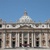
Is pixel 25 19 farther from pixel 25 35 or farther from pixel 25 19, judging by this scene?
pixel 25 35

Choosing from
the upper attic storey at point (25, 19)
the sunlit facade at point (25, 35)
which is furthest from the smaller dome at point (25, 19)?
the sunlit facade at point (25, 35)

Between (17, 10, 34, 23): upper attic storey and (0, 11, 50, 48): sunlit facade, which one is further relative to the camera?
(17, 10, 34, 23): upper attic storey

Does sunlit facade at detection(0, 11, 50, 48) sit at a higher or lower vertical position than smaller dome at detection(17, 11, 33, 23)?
lower

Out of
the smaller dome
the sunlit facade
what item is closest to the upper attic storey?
the smaller dome

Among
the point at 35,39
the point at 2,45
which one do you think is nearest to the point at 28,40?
the point at 35,39

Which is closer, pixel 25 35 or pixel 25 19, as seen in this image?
pixel 25 35

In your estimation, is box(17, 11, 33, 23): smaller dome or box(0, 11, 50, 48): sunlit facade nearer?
box(0, 11, 50, 48): sunlit facade

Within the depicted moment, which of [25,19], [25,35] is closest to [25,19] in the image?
[25,19]

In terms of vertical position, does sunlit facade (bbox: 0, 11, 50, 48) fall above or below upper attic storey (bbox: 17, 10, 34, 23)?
below

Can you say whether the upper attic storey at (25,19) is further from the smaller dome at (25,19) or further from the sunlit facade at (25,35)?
the sunlit facade at (25,35)

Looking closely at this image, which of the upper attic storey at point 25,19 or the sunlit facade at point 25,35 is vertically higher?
the upper attic storey at point 25,19

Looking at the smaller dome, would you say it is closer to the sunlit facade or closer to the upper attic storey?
the upper attic storey

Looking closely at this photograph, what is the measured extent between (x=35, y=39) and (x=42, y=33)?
278 centimetres

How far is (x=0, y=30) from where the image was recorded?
252 feet
